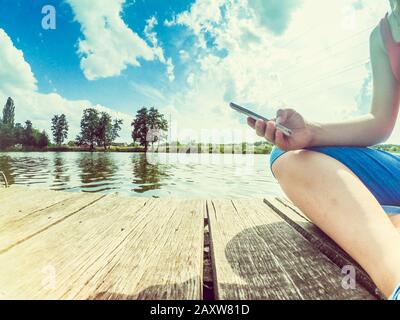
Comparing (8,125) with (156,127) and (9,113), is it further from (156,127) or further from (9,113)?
(156,127)

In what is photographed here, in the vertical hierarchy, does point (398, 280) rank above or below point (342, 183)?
below

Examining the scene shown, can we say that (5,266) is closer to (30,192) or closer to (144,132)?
(30,192)

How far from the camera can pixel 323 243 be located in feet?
3.65

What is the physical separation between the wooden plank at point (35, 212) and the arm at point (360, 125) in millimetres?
1150

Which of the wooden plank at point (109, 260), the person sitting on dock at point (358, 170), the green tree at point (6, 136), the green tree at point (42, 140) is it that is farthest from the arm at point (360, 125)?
the green tree at point (42, 140)

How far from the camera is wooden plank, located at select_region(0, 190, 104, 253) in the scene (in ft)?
4.17

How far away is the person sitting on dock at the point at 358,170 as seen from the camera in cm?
81

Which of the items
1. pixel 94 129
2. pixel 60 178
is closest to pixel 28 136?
pixel 94 129

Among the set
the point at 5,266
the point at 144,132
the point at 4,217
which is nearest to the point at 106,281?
the point at 5,266

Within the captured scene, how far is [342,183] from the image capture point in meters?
0.94

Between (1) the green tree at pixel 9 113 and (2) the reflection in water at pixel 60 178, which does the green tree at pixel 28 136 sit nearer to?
(1) the green tree at pixel 9 113

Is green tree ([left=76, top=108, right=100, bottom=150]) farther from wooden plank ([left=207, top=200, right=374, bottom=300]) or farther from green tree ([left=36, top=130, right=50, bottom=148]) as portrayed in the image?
wooden plank ([left=207, top=200, right=374, bottom=300])

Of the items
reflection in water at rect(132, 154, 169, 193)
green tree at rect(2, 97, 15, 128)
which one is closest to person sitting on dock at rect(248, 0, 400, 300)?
reflection in water at rect(132, 154, 169, 193)
